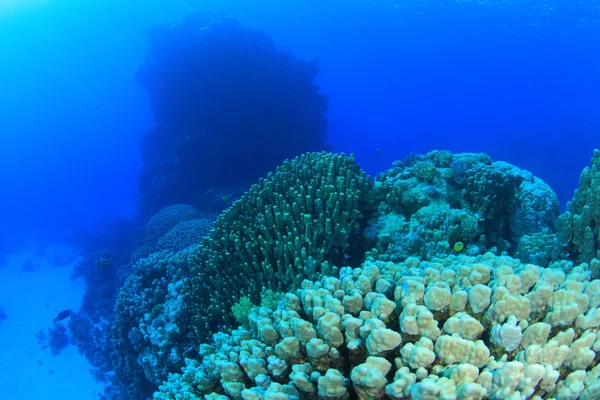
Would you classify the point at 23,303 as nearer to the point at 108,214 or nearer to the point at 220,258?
the point at 108,214

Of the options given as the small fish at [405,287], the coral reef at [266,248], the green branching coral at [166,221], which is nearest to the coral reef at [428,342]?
the small fish at [405,287]

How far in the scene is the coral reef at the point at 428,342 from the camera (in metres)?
1.61

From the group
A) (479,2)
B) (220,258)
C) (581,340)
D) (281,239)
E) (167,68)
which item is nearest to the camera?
(581,340)

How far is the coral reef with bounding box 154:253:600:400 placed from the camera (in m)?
1.61

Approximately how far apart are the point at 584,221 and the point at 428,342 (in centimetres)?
281

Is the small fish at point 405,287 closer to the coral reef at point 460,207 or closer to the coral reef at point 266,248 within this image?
the coral reef at point 266,248

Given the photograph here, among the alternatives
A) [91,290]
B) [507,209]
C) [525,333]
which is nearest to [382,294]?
[525,333]

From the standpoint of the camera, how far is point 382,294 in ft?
7.75

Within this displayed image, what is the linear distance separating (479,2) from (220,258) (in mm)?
47849

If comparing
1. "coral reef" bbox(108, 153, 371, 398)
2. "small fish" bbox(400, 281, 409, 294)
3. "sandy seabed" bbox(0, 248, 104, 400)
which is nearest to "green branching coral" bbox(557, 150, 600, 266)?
"small fish" bbox(400, 281, 409, 294)

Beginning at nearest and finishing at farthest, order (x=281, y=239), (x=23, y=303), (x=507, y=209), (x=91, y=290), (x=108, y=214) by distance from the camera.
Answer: (x=281, y=239)
(x=507, y=209)
(x=91, y=290)
(x=23, y=303)
(x=108, y=214)

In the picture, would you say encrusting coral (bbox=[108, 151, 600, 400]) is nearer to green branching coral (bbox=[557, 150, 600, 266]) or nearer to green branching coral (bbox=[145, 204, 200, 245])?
green branching coral (bbox=[557, 150, 600, 266])

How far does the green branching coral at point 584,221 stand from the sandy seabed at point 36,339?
1694 centimetres

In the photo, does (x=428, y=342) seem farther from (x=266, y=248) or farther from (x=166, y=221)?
(x=166, y=221)
